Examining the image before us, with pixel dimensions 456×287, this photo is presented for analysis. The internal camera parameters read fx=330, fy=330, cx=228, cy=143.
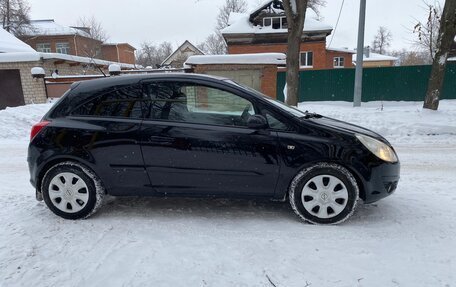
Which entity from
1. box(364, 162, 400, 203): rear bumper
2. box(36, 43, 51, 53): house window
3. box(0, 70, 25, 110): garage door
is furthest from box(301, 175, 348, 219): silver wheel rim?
box(36, 43, 51, 53): house window

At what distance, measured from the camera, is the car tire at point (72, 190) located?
366 cm

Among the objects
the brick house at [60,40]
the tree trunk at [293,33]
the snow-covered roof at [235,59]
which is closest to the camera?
the tree trunk at [293,33]

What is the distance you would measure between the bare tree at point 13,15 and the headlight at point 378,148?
48261mm

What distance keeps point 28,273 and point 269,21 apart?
29.4m

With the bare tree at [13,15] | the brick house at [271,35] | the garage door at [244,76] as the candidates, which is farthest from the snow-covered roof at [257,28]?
the bare tree at [13,15]

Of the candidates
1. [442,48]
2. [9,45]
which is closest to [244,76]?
[442,48]

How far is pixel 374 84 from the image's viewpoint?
17.6 metres

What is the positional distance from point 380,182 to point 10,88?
60.1ft

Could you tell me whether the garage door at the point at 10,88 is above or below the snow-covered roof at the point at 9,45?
below

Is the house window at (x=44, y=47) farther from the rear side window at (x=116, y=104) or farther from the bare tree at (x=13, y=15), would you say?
the rear side window at (x=116, y=104)

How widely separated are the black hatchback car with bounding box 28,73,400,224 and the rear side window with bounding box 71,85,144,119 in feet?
0.04

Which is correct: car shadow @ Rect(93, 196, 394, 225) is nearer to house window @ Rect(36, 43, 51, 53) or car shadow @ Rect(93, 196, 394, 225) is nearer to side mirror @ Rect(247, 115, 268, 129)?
side mirror @ Rect(247, 115, 268, 129)

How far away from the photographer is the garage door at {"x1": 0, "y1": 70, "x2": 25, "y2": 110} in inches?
642

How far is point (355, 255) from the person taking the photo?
9.53 ft
